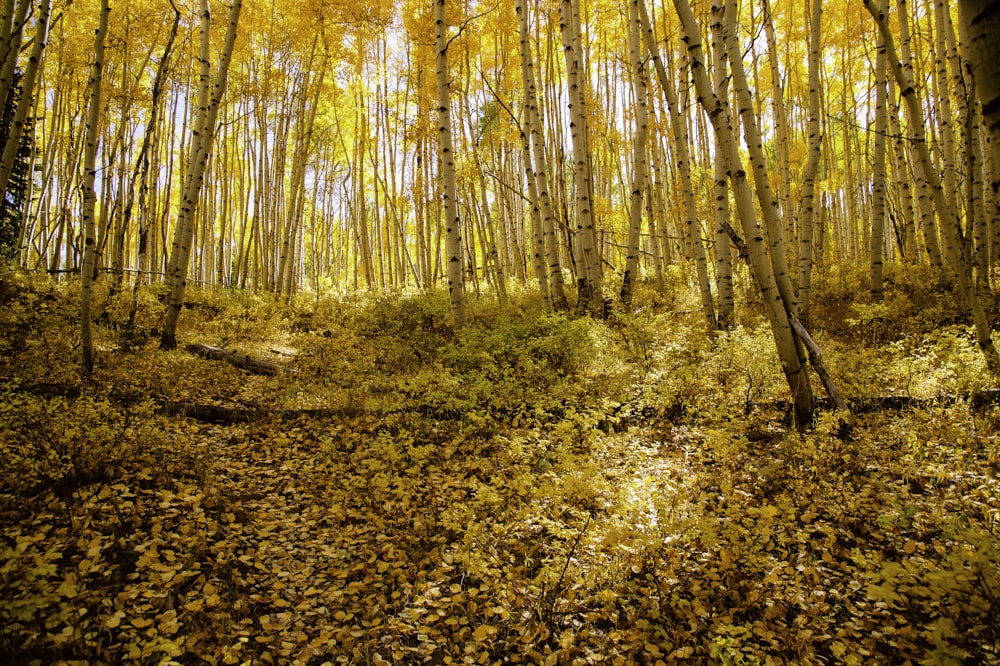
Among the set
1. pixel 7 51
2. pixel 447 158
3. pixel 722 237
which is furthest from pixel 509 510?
pixel 7 51

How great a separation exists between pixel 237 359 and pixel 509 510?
5.28m

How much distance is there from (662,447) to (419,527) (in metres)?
2.39

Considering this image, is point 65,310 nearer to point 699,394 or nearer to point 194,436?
point 194,436

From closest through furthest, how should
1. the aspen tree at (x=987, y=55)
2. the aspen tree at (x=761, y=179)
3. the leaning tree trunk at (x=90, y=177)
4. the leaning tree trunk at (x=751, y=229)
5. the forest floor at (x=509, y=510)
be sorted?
the aspen tree at (x=987, y=55), the forest floor at (x=509, y=510), the leaning tree trunk at (x=751, y=229), the aspen tree at (x=761, y=179), the leaning tree trunk at (x=90, y=177)

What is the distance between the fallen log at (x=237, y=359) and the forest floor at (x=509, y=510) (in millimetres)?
556

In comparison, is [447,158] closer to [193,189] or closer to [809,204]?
[193,189]

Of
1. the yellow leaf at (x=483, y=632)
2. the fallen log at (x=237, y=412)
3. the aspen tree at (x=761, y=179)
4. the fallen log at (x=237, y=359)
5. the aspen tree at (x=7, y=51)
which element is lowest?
the yellow leaf at (x=483, y=632)

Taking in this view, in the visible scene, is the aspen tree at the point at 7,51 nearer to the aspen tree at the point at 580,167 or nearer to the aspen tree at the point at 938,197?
the aspen tree at the point at 580,167

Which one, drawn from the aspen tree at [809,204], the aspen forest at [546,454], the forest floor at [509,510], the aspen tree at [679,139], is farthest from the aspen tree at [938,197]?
the aspen tree at [679,139]

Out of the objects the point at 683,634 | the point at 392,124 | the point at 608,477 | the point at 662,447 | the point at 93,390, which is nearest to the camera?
the point at 683,634

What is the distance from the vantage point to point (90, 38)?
1200 centimetres

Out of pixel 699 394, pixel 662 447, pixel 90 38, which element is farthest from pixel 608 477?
pixel 90 38

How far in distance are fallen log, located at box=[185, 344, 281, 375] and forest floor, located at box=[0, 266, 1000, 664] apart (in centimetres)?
56

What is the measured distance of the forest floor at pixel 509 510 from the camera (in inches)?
110
